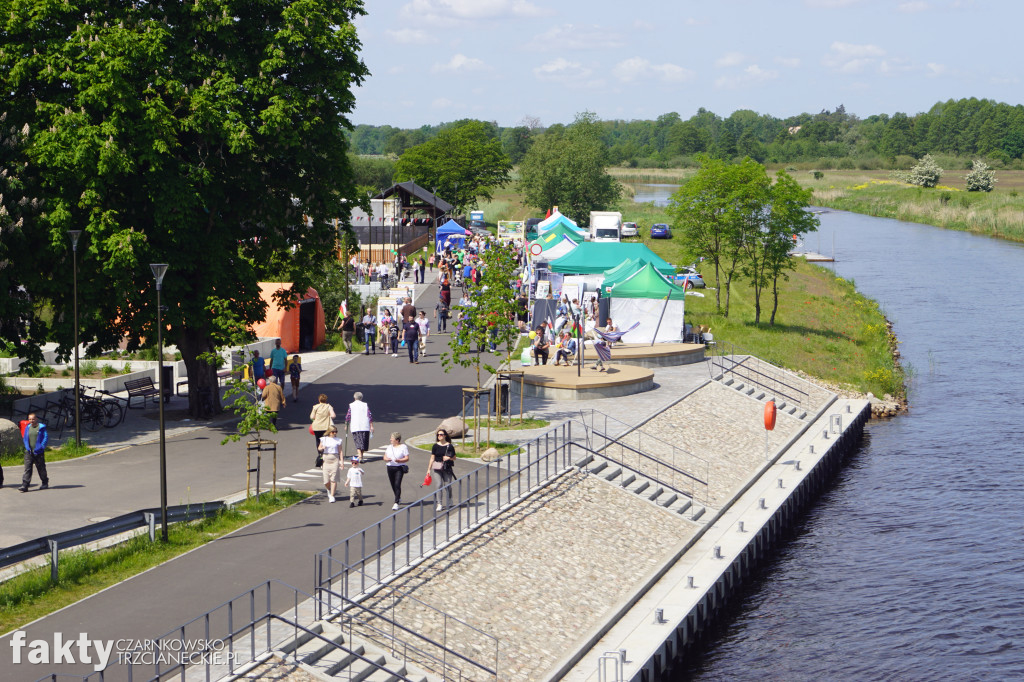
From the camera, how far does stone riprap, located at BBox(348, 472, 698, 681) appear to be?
18.1m

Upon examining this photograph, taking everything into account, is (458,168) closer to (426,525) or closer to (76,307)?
(76,307)

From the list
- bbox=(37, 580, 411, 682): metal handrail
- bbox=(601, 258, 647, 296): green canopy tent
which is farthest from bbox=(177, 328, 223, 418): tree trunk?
bbox=(601, 258, 647, 296): green canopy tent

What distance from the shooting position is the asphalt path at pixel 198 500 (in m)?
16.6

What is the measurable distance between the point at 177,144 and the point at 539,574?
49.3 ft

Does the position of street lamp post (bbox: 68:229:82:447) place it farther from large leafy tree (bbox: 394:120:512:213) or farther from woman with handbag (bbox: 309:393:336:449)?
large leafy tree (bbox: 394:120:512:213)

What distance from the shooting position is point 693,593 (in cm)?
2172

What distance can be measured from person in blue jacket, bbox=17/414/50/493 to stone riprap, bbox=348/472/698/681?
8.86 meters

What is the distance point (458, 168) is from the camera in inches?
4377

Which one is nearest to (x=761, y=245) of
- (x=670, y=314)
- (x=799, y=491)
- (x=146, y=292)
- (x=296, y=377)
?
(x=670, y=314)

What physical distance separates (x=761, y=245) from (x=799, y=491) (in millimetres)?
27313

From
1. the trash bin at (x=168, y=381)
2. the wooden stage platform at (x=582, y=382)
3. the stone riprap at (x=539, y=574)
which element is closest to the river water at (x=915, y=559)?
the stone riprap at (x=539, y=574)

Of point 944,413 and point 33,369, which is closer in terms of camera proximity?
point 33,369

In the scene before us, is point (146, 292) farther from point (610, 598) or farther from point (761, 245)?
point (761, 245)

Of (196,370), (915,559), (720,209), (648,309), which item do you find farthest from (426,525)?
(720,209)
